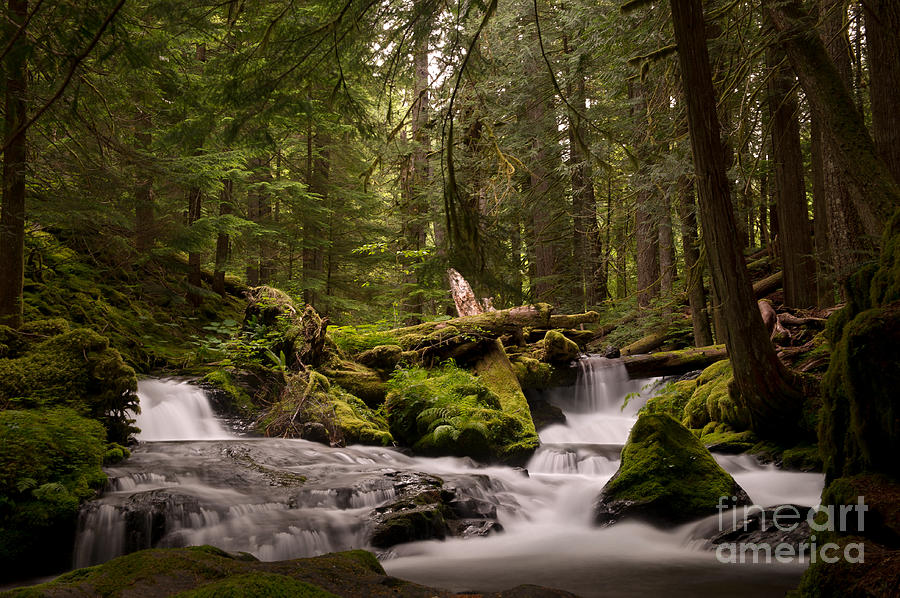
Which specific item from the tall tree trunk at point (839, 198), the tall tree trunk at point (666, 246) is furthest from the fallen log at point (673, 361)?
the tall tree trunk at point (839, 198)

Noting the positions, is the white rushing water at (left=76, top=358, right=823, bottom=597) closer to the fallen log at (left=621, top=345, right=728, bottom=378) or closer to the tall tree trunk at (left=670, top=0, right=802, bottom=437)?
the tall tree trunk at (left=670, top=0, right=802, bottom=437)

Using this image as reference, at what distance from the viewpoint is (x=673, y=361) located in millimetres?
10984

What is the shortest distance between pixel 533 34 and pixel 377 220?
992 centimetres

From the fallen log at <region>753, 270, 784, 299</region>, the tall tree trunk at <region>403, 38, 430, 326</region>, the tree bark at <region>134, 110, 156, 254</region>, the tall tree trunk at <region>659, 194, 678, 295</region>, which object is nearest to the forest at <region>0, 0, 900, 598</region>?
the tree bark at <region>134, 110, 156, 254</region>

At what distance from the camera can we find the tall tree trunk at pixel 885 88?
6281 mm

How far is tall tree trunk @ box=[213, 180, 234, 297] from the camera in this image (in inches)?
555

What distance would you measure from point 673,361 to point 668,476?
5806 mm

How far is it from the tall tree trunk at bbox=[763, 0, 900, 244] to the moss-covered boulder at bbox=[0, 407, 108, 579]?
890cm

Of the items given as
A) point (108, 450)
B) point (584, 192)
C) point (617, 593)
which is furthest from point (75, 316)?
point (584, 192)

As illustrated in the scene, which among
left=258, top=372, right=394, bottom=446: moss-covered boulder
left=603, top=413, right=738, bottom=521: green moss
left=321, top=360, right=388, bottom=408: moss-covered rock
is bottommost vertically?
left=603, top=413, right=738, bottom=521: green moss

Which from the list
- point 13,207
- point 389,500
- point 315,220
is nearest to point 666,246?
point 389,500

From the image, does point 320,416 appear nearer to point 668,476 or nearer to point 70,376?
point 70,376

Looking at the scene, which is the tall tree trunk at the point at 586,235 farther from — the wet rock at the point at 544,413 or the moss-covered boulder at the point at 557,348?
the wet rock at the point at 544,413

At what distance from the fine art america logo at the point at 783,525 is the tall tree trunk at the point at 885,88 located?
4.42 metres
